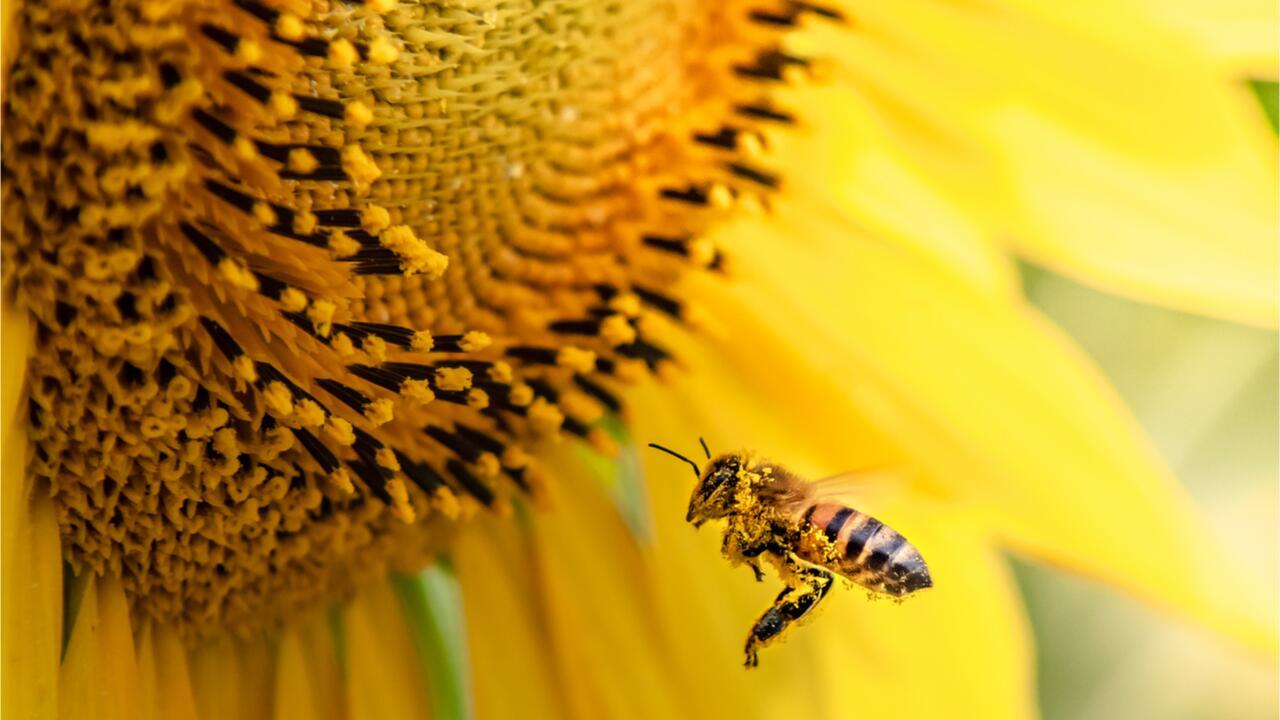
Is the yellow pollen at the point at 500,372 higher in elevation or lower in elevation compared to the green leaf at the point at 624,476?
higher

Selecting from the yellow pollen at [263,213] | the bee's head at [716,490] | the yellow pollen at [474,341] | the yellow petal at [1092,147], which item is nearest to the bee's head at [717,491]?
the bee's head at [716,490]

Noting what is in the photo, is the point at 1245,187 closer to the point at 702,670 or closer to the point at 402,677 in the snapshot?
the point at 702,670

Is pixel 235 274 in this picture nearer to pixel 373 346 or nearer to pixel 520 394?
pixel 373 346

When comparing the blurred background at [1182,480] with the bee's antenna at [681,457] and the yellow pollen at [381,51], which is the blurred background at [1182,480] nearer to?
the bee's antenna at [681,457]

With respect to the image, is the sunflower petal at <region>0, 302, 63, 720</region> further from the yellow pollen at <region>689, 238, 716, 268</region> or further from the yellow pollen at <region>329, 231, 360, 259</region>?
the yellow pollen at <region>689, 238, 716, 268</region>

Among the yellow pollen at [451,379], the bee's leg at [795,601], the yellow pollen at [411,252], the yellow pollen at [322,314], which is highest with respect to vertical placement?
the yellow pollen at [411,252]

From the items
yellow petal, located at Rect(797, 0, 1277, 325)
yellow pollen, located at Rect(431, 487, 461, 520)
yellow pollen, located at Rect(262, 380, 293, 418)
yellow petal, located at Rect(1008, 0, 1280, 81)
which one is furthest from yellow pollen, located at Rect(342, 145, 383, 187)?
yellow petal, located at Rect(1008, 0, 1280, 81)

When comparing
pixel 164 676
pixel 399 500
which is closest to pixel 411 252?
pixel 399 500
